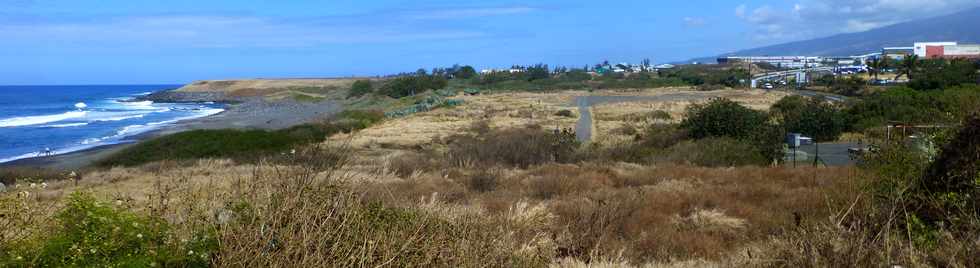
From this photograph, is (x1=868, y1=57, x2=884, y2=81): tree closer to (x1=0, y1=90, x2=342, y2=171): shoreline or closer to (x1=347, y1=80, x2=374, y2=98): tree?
(x1=0, y1=90, x2=342, y2=171): shoreline

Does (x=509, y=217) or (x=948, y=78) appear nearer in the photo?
(x=509, y=217)

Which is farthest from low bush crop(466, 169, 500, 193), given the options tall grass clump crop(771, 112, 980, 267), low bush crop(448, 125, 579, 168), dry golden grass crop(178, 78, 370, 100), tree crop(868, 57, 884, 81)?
dry golden grass crop(178, 78, 370, 100)

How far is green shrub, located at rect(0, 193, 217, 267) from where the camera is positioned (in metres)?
4.73

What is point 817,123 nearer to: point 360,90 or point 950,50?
point 360,90

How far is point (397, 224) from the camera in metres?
5.64

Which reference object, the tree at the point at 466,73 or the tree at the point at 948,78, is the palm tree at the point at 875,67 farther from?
the tree at the point at 466,73

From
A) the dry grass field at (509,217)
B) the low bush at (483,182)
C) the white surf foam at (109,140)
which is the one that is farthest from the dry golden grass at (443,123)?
the dry grass field at (509,217)

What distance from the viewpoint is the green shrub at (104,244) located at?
4.73 m

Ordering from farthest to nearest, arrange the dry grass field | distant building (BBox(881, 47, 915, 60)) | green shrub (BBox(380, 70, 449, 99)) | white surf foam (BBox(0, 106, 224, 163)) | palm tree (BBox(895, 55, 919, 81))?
1. distant building (BBox(881, 47, 915, 60))
2. green shrub (BBox(380, 70, 449, 99))
3. palm tree (BBox(895, 55, 919, 81))
4. white surf foam (BBox(0, 106, 224, 163))
5. the dry grass field

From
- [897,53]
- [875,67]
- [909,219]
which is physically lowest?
[875,67]

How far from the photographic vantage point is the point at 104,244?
479cm

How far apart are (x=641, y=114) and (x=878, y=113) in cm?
1777

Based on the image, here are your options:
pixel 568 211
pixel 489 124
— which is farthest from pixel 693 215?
pixel 489 124

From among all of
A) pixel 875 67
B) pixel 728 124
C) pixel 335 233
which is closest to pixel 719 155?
pixel 728 124
